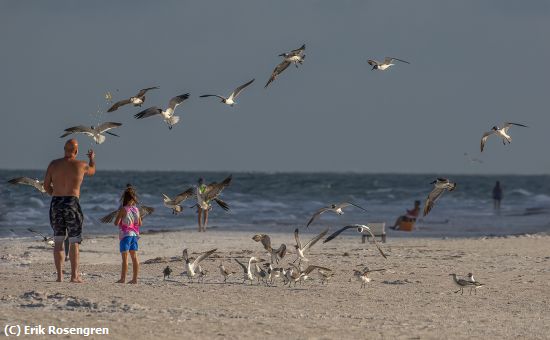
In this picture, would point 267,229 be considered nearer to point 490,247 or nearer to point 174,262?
point 490,247

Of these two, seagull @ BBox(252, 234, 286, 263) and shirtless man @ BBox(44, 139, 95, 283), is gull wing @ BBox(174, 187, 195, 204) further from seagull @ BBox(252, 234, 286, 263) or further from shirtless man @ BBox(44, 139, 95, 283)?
shirtless man @ BBox(44, 139, 95, 283)

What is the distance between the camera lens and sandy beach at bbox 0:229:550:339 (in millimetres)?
11031

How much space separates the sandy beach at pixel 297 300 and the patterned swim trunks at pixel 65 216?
0.72 meters

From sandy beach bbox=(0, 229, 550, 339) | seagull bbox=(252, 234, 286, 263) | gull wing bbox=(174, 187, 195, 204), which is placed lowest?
sandy beach bbox=(0, 229, 550, 339)

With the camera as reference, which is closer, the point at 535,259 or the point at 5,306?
the point at 5,306

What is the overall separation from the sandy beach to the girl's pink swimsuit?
71 centimetres

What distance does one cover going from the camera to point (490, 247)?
2248 centimetres

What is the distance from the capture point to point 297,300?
13.3 meters

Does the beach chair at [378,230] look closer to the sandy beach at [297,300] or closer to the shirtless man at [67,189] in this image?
the sandy beach at [297,300]

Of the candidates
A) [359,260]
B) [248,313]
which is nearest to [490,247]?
[359,260]

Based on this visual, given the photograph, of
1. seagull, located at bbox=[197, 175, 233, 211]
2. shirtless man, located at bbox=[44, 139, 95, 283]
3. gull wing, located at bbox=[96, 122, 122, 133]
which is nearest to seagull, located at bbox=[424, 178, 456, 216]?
seagull, located at bbox=[197, 175, 233, 211]

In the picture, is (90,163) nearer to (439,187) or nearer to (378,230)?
(439,187)

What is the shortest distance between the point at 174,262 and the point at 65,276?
2911 mm

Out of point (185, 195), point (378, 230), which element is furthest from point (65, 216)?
point (378, 230)
